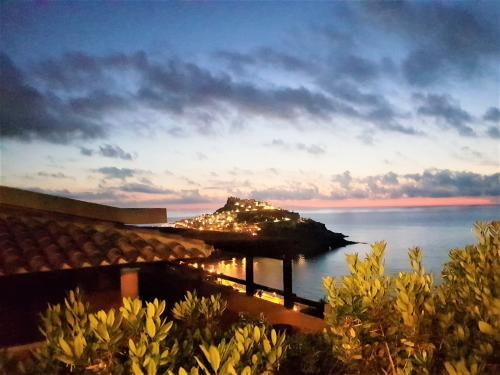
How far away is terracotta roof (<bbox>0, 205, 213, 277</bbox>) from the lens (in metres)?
4.91

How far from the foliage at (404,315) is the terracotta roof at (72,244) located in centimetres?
253

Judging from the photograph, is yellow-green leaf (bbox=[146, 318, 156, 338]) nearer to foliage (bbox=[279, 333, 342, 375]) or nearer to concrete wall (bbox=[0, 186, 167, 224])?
foliage (bbox=[279, 333, 342, 375])

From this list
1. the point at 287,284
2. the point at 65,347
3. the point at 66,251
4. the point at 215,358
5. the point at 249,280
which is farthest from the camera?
the point at 249,280

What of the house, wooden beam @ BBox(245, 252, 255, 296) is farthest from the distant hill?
the house

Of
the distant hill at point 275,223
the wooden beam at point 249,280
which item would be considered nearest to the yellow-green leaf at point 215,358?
the wooden beam at point 249,280

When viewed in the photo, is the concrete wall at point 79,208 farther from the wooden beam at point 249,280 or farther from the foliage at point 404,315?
the wooden beam at point 249,280

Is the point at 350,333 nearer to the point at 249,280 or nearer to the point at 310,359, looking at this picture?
the point at 310,359

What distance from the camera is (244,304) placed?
11.2 m

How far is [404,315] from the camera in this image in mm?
3771

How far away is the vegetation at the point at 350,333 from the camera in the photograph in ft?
9.69

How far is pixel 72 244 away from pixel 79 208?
1268mm

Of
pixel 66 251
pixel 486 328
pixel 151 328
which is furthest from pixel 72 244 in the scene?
pixel 486 328

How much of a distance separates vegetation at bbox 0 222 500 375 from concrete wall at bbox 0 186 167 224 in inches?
96.1

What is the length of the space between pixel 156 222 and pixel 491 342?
5.20 metres
